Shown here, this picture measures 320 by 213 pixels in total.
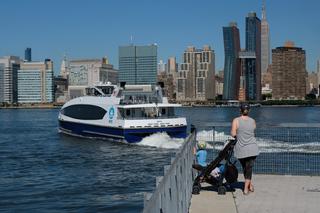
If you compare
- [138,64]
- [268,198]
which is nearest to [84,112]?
[268,198]

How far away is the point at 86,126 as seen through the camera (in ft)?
153

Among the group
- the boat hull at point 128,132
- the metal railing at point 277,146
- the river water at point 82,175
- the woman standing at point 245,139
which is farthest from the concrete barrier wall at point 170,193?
the boat hull at point 128,132

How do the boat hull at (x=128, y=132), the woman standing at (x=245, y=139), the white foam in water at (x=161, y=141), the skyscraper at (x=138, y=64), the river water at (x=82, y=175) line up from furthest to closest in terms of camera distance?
1. the skyscraper at (x=138, y=64)
2. the boat hull at (x=128, y=132)
3. the white foam in water at (x=161, y=141)
4. the river water at (x=82, y=175)
5. the woman standing at (x=245, y=139)

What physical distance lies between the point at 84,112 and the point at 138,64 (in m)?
94.4

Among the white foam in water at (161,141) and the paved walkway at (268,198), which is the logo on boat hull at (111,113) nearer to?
the white foam in water at (161,141)

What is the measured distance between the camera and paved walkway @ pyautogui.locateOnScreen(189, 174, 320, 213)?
919cm

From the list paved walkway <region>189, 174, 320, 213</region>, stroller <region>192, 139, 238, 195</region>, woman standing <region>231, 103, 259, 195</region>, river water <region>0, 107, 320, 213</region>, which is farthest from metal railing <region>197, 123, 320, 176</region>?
river water <region>0, 107, 320, 213</region>

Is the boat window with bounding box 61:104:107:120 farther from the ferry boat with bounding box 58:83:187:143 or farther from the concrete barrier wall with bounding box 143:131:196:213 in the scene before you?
the concrete barrier wall with bounding box 143:131:196:213

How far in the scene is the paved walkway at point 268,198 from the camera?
9188mm

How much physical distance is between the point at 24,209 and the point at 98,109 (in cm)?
2792

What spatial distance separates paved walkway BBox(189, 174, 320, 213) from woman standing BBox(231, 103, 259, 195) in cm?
48

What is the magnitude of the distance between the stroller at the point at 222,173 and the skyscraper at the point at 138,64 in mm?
122628

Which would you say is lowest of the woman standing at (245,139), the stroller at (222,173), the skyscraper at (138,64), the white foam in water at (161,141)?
the white foam in water at (161,141)

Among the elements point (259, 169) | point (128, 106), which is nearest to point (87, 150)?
point (128, 106)
